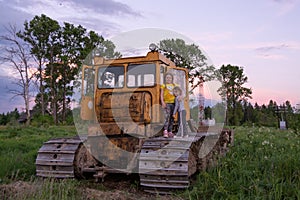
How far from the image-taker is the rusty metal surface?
754 cm

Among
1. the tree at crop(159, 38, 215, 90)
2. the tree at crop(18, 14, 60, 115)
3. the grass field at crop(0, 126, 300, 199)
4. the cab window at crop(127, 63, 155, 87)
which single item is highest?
the tree at crop(18, 14, 60, 115)

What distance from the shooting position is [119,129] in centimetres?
786

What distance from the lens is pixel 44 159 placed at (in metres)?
7.71

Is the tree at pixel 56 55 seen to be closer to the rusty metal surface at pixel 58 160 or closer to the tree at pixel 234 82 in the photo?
the tree at pixel 234 82

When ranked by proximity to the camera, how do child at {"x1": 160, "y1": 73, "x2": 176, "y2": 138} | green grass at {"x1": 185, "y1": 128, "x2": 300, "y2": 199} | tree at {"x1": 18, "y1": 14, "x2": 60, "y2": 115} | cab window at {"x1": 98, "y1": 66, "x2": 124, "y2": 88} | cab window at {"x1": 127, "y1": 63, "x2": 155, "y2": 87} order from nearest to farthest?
1. green grass at {"x1": 185, "y1": 128, "x2": 300, "y2": 199}
2. child at {"x1": 160, "y1": 73, "x2": 176, "y2": 138}
3. cab window at {"x1": 127, "y1": 63, "x2": 155, "y2": 87}
4. cab window at {"x1": 98, "y1": 66, "x2": 124, "y2": 88}
5. tree at {"x1": 18, "y1": 14, "x2": 60, "y2": 115}

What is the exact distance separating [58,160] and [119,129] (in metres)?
1.45

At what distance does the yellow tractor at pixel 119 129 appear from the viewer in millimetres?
7488

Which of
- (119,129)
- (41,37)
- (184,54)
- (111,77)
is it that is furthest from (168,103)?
(41,37)

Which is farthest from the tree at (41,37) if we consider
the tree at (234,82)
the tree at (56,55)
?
the tree at (234,82)

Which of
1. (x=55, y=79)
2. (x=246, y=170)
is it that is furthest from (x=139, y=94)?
(x=55, y=79)

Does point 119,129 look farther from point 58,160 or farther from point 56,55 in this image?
point 56,55

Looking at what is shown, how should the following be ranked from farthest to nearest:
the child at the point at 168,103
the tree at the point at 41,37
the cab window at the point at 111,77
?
the tree at the point at 41,37 → the cab window at the point at 111,77 → the child at the point at 168,103

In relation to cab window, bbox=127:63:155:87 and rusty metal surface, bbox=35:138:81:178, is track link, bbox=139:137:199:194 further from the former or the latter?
cab window, bbox=127:63:155:87

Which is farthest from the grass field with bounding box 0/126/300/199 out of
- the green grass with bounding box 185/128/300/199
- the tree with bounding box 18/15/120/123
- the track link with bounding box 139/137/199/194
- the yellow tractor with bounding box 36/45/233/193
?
the tree with bounding box 18/15/120/123
